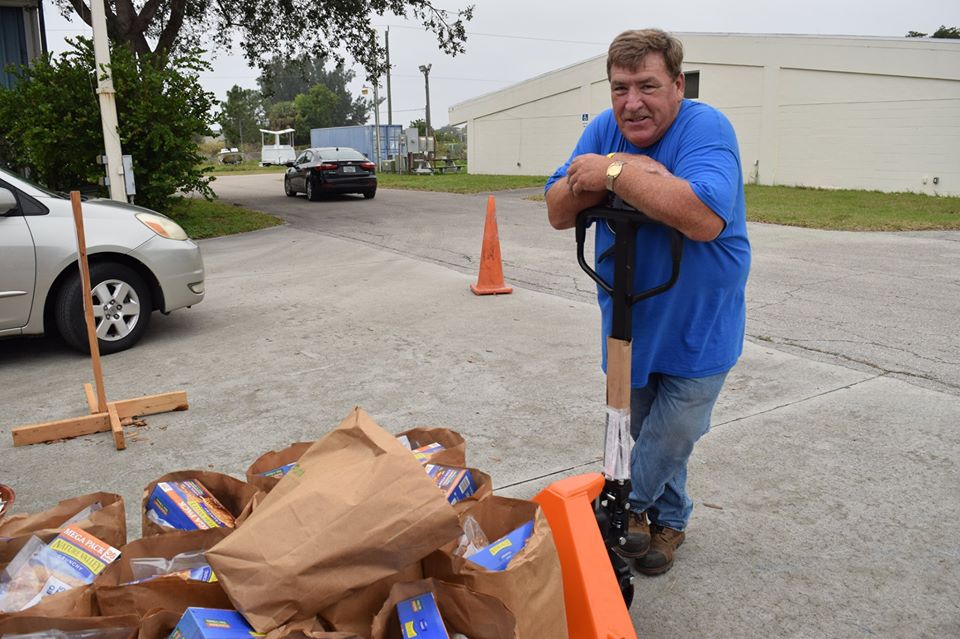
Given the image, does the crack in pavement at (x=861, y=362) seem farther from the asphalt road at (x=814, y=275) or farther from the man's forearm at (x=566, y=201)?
the man's forearm at (x=566, y=201)

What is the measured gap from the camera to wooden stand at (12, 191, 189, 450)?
438 centimetres

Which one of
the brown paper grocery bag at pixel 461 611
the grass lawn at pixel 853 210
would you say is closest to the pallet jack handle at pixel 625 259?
the brown paper grocery bag at pixel 461 611

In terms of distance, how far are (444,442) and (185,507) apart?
0.86 meters

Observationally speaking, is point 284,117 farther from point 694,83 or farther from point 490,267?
point 490,267

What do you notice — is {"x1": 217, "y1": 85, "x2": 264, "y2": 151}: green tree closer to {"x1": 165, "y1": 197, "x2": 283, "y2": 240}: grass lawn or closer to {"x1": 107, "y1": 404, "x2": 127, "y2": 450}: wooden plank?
{"x1": 165, "y1": 197, "x2": 283, "y2": 240}: grass lawn

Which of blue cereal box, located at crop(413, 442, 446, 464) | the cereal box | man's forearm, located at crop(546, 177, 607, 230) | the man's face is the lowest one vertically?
the cereal box

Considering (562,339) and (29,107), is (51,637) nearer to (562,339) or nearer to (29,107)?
(562,339)

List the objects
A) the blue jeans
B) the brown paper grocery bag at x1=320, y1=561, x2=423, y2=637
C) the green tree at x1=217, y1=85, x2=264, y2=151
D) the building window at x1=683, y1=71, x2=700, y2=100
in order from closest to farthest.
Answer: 1. the brown paper grocery bag at x1=320, y1=561, x2=423, y2=637
2. the blue jeans
3. the building window at x1=683, y1=71, x2=700, y2=100
4. the green tree at x1=217, y1=85, x2=264, y2=151

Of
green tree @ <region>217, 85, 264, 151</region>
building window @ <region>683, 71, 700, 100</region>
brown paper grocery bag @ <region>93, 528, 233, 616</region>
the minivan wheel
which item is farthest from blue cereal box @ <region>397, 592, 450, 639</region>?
green tree @ <region>217, 85, 264, 151</region>

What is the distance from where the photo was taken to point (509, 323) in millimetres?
7160

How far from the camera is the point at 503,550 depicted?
218 centimetres

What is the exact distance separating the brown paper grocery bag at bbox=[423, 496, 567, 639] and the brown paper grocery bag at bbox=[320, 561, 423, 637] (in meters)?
0.11

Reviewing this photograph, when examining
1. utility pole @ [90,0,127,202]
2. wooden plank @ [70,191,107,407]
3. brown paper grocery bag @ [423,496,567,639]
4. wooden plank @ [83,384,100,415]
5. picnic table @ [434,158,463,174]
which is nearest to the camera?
brown paper grocery bag @ [423,496,567,639]

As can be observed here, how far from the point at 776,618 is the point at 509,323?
4536 mm
